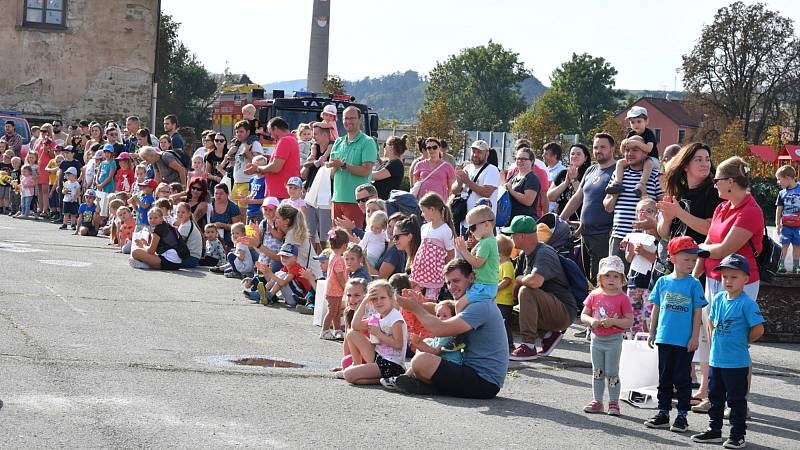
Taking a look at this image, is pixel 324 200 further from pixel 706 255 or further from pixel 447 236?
pixel 706 255

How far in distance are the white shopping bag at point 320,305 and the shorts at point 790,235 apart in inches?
408

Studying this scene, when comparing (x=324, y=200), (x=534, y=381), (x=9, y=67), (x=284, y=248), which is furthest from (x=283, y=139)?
(x=9, y=67)

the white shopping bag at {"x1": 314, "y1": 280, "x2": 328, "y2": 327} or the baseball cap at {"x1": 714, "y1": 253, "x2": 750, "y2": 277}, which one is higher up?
the baseball cap at {"x1": 714, "y1": 253, "x2": 750, "y2": 277}

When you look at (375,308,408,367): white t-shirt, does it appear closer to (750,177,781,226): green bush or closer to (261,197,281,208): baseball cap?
(261,197,281,208): baseball cap

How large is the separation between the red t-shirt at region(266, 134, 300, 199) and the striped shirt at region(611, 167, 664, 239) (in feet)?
20.2

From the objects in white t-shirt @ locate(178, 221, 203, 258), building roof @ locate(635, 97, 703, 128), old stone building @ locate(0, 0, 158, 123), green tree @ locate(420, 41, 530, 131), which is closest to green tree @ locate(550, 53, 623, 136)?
building roof @ locate(635, 97, 703, 128)

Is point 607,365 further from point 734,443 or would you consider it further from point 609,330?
point 734,443

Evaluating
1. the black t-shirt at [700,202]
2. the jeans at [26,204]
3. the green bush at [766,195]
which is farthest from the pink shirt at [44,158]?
the green bush at [766,195]

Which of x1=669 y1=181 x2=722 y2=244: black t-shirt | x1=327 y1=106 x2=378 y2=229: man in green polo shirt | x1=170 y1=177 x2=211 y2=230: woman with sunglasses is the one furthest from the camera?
x1=170 y1=177 x2=211 y2=230: woman with sunglasses

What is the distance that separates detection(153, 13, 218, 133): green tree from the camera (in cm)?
7456

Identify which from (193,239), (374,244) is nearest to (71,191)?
(193,239)

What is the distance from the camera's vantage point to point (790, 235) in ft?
65.4

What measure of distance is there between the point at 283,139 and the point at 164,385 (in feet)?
27.2

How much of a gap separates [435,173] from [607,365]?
6676 mm
